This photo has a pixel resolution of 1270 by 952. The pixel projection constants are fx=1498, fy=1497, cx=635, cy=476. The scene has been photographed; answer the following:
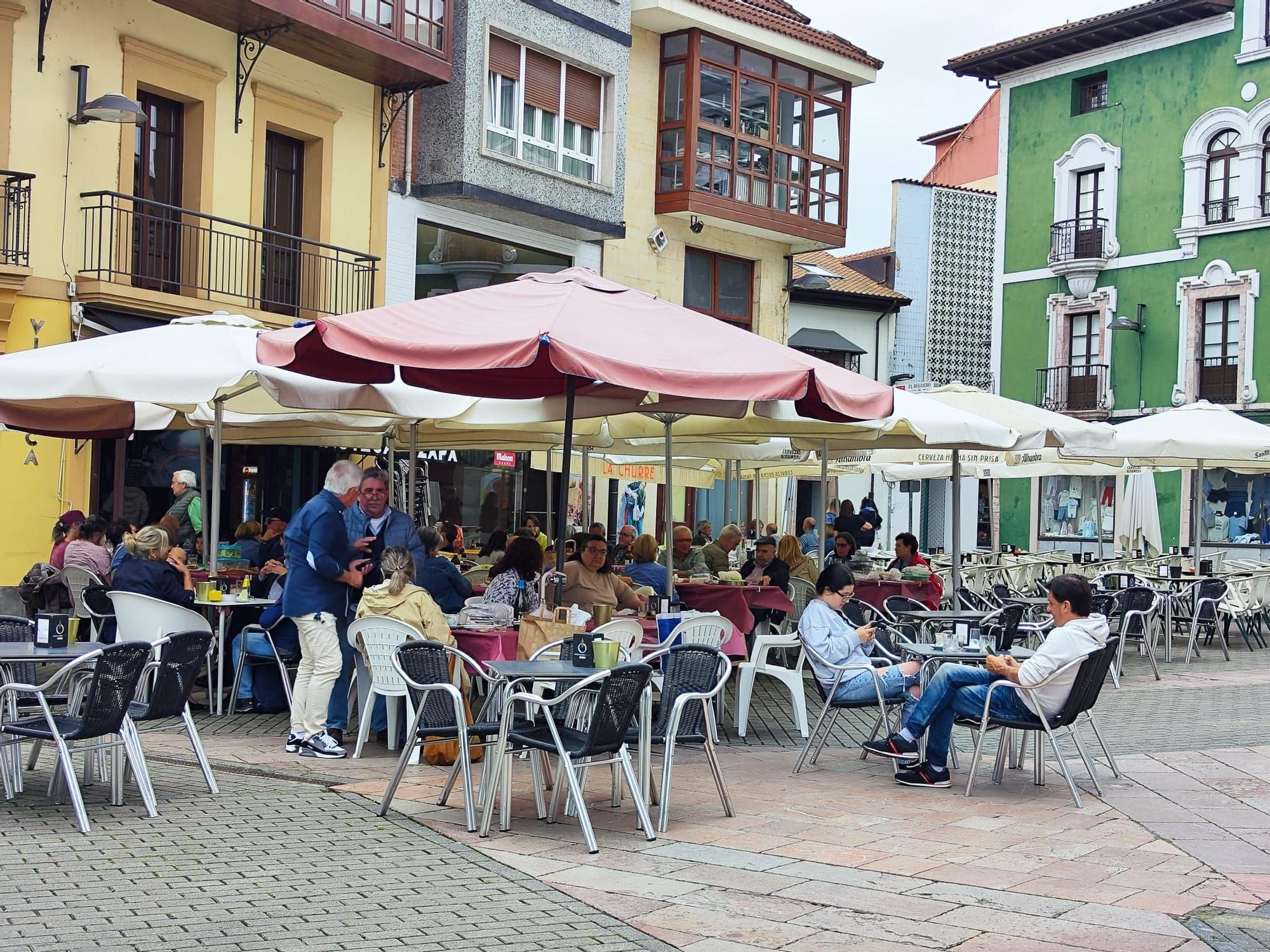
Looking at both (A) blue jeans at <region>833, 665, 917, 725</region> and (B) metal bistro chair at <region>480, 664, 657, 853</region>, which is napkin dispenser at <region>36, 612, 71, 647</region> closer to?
(B) metal bistro chair at <region>480, 664, 657, 853</region>

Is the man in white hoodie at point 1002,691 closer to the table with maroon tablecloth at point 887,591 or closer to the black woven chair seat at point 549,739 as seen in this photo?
the black woven chair seat at point 549,739

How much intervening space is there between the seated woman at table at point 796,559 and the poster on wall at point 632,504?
12.0 metres

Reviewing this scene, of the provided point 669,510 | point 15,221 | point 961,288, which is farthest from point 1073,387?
point 15,221

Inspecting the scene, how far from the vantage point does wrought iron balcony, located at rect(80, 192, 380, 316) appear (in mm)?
17375

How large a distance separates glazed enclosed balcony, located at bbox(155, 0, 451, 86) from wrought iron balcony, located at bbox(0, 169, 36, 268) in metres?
3.24

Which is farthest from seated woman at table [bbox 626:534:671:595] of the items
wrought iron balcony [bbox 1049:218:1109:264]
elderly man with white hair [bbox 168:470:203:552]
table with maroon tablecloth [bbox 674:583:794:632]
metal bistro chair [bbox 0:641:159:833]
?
wrought iron balcony [bbox 1049:218:1109:264]

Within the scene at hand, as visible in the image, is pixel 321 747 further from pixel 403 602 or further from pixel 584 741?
pixel 584 741

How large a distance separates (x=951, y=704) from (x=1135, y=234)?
29085 millimetres

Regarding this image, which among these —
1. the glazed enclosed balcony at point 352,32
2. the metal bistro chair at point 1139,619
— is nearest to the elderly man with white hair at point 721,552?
the metal bistro chair at point 1139,619

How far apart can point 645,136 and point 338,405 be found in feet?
52.5

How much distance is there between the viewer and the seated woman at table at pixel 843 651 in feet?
30.8

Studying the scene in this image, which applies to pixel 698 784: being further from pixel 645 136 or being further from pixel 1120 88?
pixel 1120 88

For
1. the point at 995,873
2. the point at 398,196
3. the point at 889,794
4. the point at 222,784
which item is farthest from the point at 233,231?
the point at 995,873

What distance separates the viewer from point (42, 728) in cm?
739
